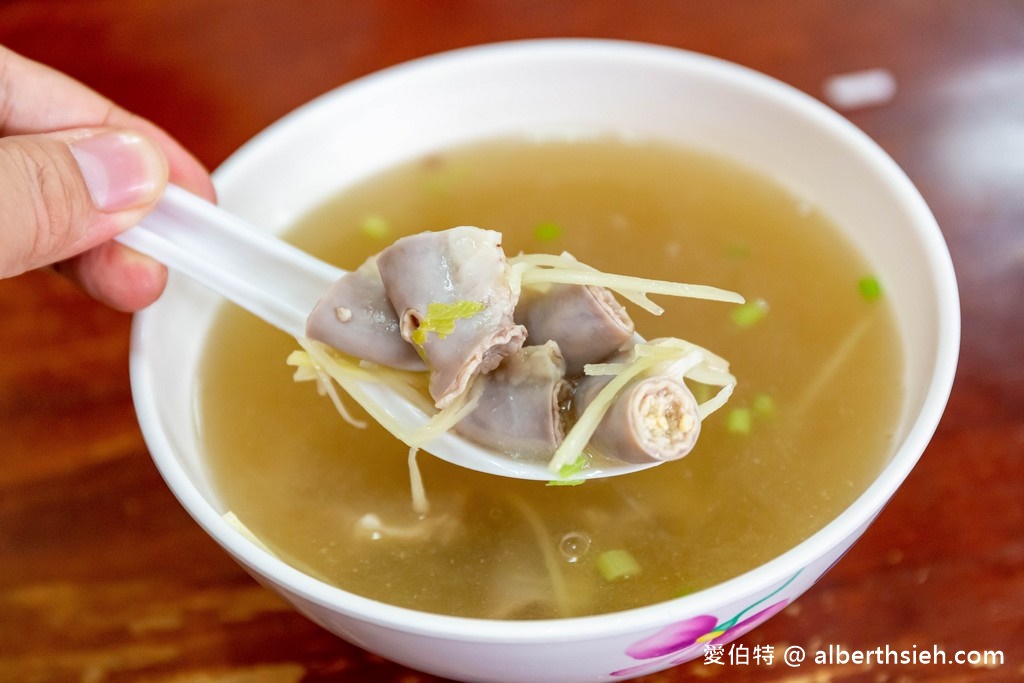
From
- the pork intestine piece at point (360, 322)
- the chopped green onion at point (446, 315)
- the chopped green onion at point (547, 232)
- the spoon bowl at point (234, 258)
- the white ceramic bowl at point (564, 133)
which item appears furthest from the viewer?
the chopped green onion at point (547, 232)

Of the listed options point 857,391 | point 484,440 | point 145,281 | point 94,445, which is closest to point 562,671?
point 484,440

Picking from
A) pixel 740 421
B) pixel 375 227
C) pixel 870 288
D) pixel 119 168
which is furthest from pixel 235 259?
pixel 870 288

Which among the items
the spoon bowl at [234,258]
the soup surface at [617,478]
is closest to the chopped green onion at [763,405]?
the soup surface at [617,478]

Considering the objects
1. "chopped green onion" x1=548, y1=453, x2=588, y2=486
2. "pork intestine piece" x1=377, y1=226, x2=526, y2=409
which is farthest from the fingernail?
"chopped green onion" x1=548, y1=453, x2=588, y2=486

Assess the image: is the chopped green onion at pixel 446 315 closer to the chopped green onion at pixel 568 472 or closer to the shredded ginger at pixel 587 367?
the shredded ginger at pixel 587 367

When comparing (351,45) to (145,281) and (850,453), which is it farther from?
(850,453)

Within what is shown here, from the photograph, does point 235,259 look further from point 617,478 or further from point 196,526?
point 617,478
